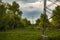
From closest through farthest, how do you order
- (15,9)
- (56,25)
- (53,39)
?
(53,39)
(56,25)
(15,9)

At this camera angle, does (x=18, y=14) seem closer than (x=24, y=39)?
No

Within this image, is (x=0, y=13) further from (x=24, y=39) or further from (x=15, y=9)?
(x=15, y=9)

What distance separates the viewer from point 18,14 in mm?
48688

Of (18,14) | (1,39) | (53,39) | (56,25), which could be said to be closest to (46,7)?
(53,39)

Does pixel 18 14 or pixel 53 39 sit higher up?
pixel 18 14

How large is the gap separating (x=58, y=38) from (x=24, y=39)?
9.35 feet

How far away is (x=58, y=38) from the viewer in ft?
48.6

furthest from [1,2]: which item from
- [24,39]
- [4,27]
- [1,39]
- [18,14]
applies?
[18,14]

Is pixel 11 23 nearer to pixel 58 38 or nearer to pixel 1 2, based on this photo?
pixel 1 2

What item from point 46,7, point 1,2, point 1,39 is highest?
point 1,2

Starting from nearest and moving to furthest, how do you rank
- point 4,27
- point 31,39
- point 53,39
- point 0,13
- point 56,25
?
point 53,39
point 31,39
point 0,13
point 4,27
point 56,25

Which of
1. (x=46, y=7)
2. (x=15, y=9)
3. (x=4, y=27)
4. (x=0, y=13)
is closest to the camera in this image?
(x=46, y=7)

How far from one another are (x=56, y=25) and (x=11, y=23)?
10.0 m

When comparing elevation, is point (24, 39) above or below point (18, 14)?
below
